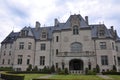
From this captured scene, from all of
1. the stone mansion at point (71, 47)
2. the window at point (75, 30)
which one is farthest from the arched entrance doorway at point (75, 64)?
the window at point (75, 30)

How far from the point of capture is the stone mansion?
35.6m

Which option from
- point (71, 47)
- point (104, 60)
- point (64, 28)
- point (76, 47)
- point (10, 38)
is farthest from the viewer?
point (10, 38)

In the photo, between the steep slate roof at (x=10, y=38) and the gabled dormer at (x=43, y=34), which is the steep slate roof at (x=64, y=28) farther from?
the gabled dormer at (x=43, y=34)

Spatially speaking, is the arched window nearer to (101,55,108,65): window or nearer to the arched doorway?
the arched doorway

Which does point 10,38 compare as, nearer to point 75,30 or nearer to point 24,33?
point 24,33

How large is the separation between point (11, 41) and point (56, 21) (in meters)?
17.1

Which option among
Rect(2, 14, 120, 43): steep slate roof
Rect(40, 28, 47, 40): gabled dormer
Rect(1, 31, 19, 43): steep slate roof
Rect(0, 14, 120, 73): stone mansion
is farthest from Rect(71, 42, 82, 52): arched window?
Rect(1, 31, 19, 43): steep slate roof

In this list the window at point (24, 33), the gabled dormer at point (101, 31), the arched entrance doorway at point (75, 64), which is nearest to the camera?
the arched entrance doorway at point (75, 64)

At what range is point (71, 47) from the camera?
37750 millimetres

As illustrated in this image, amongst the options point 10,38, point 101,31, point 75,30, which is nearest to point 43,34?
point 75,30

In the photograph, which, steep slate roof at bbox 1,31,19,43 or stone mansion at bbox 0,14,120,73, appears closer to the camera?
stone mansion at bbox 0,14,120,73

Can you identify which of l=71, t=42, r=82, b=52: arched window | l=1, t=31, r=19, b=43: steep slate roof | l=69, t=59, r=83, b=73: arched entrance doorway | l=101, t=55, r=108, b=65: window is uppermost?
l=1, t=31, r=19, b=43: steep slate roof

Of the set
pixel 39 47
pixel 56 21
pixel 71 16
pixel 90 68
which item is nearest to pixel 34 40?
pixel 39 47

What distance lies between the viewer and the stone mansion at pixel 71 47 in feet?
117
